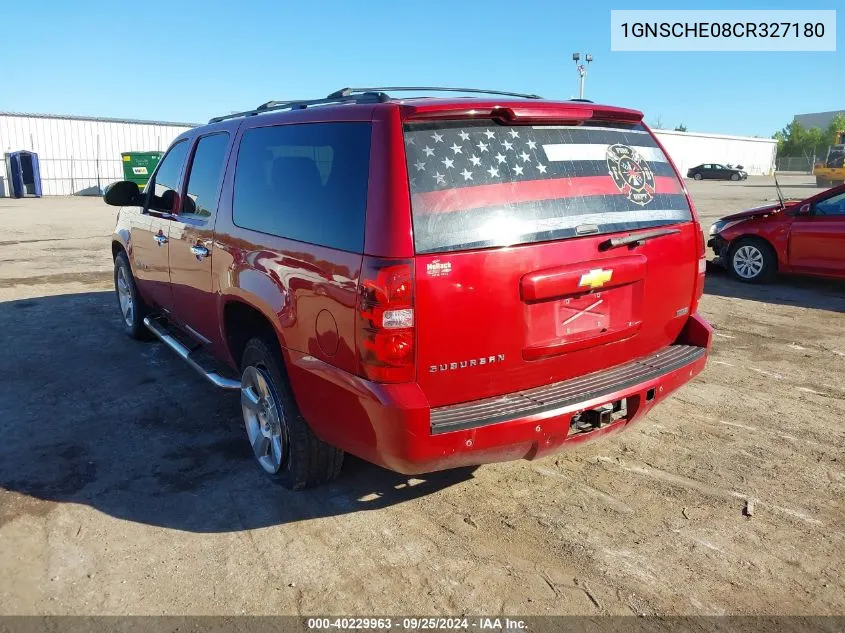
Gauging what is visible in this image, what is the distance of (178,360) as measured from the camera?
5887 millimetres

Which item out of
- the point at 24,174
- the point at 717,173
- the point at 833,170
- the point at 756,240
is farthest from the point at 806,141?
the point at 756,240

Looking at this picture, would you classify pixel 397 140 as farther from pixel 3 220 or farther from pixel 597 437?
pixel 3 220

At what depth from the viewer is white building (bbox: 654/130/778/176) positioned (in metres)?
67.1

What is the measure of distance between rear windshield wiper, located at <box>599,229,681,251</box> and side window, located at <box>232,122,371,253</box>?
1.17 metres

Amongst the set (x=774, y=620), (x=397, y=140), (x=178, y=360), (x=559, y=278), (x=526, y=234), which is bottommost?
(x=774, y=620)

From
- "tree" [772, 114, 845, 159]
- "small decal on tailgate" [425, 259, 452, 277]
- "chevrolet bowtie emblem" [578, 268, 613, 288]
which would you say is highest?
"tree" [772, 114, 845, 159]

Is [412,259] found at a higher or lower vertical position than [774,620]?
higher

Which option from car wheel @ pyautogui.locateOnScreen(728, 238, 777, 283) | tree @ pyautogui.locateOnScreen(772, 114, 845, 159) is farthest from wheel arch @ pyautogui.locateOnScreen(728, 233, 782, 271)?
tree @ pyautogui.locateOnScreen(772, 114, 845, 159)

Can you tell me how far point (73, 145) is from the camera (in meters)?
34.6

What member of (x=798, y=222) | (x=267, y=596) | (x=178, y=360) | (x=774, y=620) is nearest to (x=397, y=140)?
(x=267, y=596)

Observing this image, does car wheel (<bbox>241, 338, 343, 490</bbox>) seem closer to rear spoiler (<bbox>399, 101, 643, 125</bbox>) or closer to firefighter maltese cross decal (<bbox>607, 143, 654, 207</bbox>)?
rear spoiler (<bbox>399, 101, 643, 125</bbox>)

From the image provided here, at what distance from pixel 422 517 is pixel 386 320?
1.23 meters

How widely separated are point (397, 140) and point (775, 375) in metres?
4.20

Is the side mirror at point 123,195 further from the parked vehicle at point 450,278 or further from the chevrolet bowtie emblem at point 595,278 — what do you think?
the chevrolet bowtie emblem at point 595,278
